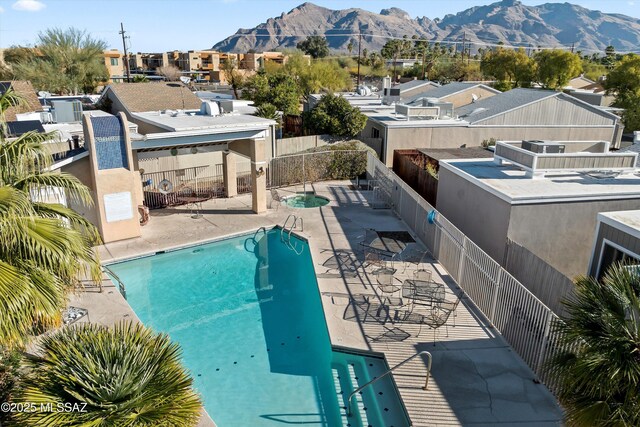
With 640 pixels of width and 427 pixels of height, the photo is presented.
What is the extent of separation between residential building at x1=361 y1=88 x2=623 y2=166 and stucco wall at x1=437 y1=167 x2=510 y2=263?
32.9 feet

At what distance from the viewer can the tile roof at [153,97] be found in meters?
27.8

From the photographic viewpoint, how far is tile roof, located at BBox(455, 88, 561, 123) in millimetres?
28016

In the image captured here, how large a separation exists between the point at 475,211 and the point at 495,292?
13.8 ft

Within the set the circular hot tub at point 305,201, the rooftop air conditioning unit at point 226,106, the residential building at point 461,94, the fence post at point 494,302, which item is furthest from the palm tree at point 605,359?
the residential building at point 461,94

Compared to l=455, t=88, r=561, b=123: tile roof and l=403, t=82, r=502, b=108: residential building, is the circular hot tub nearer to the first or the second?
l=455, t=88, r=561, b=123: tile roof

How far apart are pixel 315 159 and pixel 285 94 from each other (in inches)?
365

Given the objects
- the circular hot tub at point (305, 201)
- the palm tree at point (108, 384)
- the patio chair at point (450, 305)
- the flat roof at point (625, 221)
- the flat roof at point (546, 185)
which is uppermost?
the flat roof at point (625, 221)

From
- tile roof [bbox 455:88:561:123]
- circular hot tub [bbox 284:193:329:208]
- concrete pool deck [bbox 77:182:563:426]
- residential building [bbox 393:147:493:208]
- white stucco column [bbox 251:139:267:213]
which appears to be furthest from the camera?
tile roof [bbox 455:88:561:123]

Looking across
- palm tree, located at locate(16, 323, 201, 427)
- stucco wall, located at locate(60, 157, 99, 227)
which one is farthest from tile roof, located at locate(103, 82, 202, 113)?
palm tree, located at locate(16, 323, 201, 427)

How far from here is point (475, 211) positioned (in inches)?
587

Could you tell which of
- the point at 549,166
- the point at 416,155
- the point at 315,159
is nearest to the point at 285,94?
the point at 315,159

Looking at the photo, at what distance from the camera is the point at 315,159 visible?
83.9 feet

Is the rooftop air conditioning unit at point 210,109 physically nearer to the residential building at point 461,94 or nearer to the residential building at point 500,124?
the residential building at point 500,124

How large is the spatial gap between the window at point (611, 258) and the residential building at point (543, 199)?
1504 millimetres
